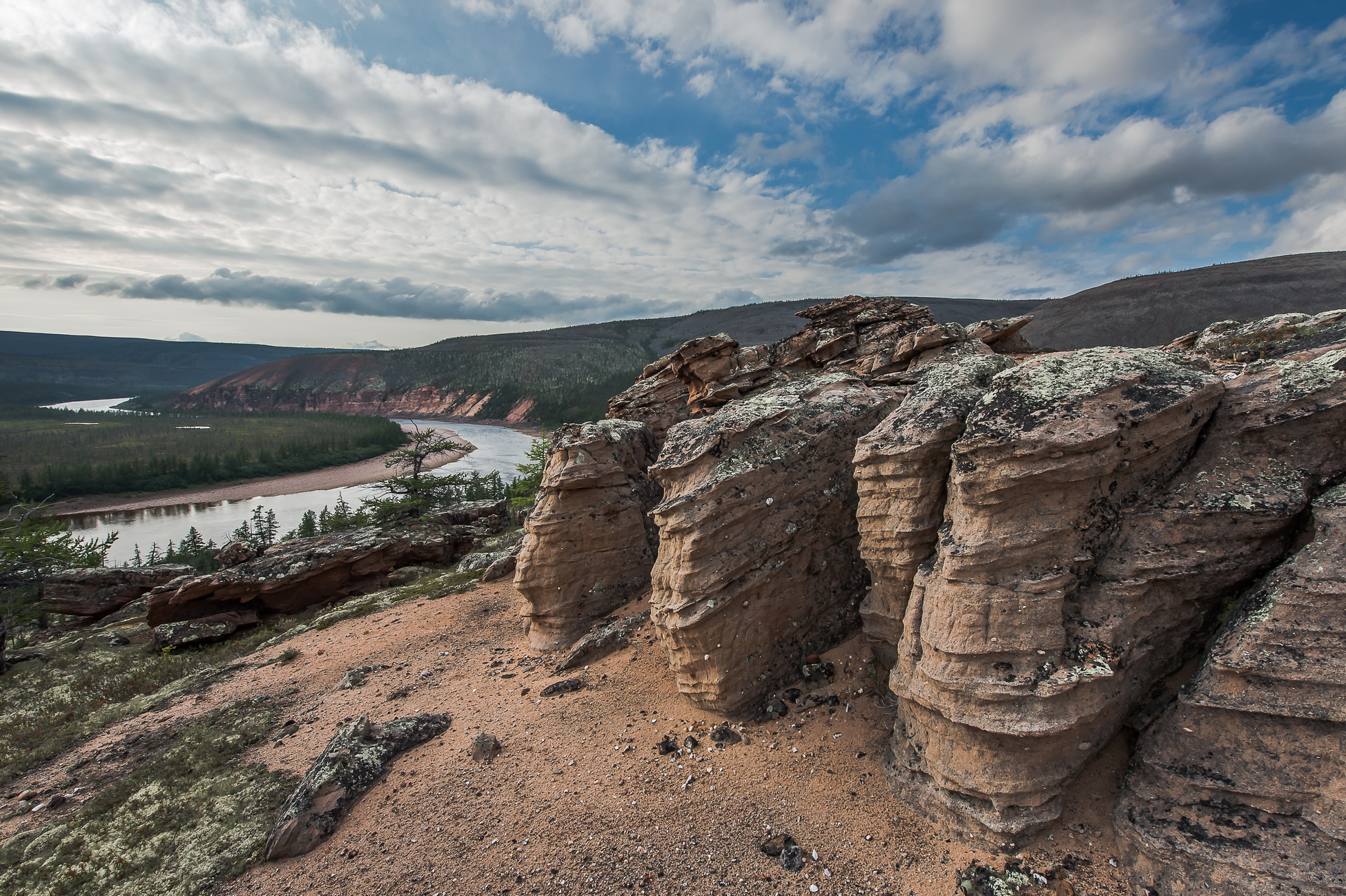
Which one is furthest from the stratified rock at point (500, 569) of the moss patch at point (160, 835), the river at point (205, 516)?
the river at point (205, 516)

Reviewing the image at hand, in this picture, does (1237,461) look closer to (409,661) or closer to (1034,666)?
(1034,666)

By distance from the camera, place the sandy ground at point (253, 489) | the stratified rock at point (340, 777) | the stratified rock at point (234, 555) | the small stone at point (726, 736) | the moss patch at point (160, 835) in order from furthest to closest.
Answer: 1. the sandy ground at point (253, 489)
2. the stratified rock at point (234, 555)
3. the small stone at point (726, 736)
4. the stratified rock at point (340, 777)
5. the moss patch at point (160, 835)

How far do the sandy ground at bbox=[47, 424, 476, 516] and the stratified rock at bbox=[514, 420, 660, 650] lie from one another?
75131 mm

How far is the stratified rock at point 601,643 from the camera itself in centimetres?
1245

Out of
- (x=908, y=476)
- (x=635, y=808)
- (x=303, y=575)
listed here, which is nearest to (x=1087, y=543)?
(x=908, y=476)

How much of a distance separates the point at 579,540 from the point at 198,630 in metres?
16.2

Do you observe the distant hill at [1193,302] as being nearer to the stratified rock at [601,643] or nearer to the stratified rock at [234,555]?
the stratified rock at [601,643]

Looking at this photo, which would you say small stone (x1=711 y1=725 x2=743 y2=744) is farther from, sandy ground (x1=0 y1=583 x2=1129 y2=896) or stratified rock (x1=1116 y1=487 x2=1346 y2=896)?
stratified rock (x1=1116 y1=487 x2=1346 y2=896)

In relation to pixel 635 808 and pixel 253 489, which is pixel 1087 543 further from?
pixel 253 489

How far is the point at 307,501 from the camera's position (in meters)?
72.9

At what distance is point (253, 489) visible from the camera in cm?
8225

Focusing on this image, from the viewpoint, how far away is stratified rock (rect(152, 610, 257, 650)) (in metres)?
19.3

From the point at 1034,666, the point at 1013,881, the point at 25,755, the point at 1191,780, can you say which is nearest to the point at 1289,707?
the point at 1191,780

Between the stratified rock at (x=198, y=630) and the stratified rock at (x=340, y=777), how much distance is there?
14.1 m
